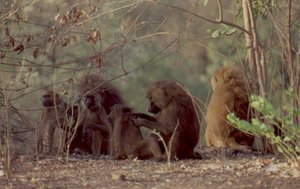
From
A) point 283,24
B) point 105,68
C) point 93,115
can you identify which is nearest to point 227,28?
point 283,24

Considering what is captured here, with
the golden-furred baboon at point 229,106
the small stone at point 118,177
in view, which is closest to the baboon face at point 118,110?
the golden-furred baboon at point 229,106

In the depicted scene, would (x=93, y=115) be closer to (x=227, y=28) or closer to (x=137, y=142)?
(x=137, y=142)

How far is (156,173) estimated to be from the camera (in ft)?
23.2

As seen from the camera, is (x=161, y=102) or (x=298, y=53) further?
(x=161, y=102)

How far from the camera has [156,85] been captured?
8570mm

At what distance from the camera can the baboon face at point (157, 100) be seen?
8.47 m

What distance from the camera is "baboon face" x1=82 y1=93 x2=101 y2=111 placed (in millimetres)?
9500

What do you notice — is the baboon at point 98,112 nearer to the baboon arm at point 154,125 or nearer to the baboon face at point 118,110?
the baboon face at point 118,110

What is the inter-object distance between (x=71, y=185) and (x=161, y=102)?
2.12 meters

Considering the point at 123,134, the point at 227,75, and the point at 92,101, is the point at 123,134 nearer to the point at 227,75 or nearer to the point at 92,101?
the point at 92,101

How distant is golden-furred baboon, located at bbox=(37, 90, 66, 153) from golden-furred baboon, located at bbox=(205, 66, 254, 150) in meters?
1.63

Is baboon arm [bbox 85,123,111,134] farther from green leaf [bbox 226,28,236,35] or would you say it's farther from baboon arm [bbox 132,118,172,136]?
green leaf [bbox 226,28,236,35]

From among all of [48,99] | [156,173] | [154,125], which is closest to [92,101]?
[48,99]

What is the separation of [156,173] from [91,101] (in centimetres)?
266
